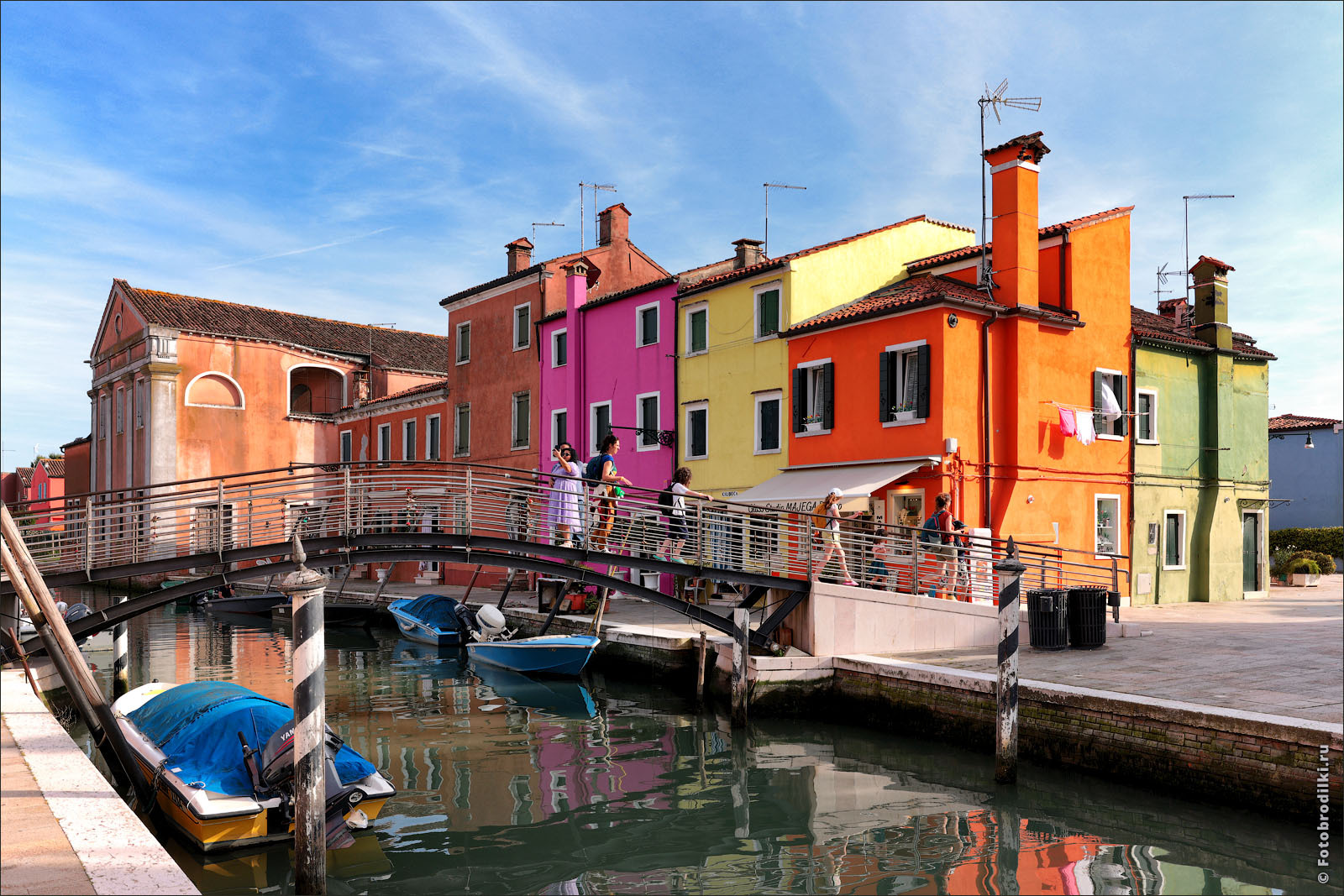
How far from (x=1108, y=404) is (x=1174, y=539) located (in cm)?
446

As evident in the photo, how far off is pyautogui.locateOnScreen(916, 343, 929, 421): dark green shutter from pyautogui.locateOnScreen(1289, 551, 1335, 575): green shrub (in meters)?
18.7

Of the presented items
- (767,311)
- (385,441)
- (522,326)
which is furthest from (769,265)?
(385,441)

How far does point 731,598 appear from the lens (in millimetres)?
23484

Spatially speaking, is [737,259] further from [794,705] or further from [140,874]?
[140,874]

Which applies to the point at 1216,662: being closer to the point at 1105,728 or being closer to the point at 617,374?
the point at 1105,728

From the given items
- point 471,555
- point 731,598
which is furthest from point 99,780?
point 731,598

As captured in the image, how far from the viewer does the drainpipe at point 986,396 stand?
20.2 meters

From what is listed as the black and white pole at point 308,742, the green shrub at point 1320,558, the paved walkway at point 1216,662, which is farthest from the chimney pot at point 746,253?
the black and white pole at point 308,742

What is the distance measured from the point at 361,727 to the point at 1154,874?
10556 millimetres

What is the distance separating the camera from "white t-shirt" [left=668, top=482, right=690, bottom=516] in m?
14.5

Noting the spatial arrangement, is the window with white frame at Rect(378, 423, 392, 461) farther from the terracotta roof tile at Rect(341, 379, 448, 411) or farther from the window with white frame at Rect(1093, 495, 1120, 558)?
the window with white frame at Rect(1093, 495, 1120, 558)

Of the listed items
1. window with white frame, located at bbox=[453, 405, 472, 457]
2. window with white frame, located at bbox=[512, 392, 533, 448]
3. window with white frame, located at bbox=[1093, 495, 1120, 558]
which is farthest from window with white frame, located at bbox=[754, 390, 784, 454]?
window with white frame, located at bbox=[453, 405, 472, 457]

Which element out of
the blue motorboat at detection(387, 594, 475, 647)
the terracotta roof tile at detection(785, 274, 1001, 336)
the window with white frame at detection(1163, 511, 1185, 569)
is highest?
the terracotta roof tile at detection(785, 274, 1001, 336)

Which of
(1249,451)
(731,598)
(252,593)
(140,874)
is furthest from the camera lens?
(252,593)
